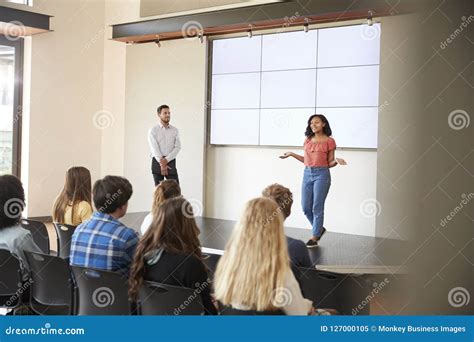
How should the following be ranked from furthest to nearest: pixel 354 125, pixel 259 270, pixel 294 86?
pixel 294 86 < pixel 354 125 < pixel 259 270

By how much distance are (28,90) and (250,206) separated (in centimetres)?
713

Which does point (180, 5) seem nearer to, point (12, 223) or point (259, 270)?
point (12, 223)

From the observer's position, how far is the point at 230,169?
8.02m

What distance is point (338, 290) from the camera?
273 centimetres

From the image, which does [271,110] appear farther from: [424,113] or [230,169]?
[424,113]

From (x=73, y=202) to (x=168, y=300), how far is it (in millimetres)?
2087

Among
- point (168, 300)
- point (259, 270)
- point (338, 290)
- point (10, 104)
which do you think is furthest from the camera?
point (10, 104)
